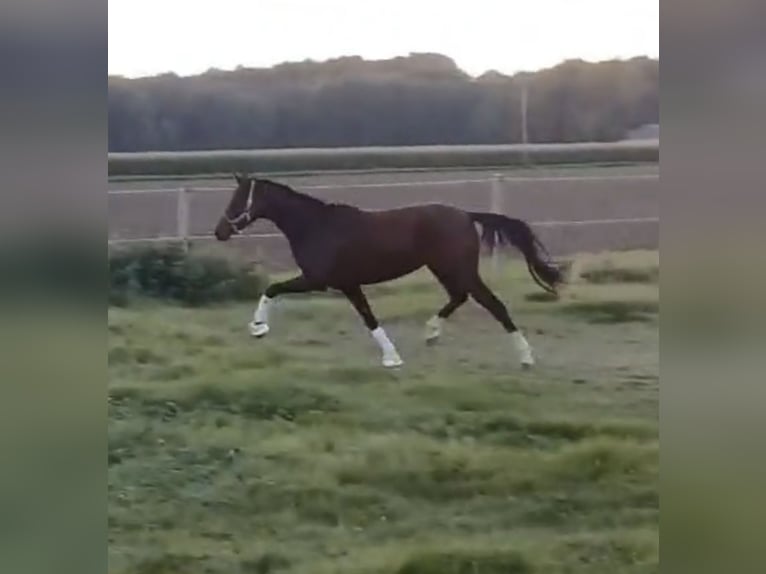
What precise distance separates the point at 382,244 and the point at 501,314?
36 centimetres

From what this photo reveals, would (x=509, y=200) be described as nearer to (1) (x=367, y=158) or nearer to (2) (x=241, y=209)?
(1) (x=367, y=158)

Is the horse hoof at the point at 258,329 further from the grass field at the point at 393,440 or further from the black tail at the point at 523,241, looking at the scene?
the black tail at the point at 523,241

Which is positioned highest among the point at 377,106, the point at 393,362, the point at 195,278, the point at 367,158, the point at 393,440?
the point at 377,106

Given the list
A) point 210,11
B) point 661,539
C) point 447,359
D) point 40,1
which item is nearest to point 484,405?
point 447,359

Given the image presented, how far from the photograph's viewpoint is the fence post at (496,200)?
2.87 m

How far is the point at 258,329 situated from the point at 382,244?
387 mm

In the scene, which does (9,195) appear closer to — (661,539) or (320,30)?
(320,30)

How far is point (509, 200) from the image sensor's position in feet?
9.43

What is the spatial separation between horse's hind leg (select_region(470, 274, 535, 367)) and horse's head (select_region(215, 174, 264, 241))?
1.93 feet

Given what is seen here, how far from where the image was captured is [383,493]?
9.41ft

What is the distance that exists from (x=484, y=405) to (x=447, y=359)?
0.15m

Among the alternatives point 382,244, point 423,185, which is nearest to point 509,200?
point 423,185

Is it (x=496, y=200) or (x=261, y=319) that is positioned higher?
(x=496, y=200)

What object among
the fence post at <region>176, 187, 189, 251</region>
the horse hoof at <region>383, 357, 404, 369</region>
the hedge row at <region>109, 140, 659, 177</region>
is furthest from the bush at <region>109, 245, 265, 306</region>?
the horse hoof at <region>383, 357, 404, 369</region>
